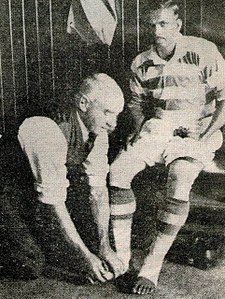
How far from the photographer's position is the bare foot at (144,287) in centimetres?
196

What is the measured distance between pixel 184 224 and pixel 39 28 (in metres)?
0.80

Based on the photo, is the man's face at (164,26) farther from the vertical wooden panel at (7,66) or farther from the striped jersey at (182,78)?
the vertical wooden panel at (7,66)

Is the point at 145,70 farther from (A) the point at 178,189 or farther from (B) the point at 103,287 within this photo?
(B) the point at 103,287

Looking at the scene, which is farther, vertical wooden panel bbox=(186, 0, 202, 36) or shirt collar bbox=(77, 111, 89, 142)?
shirt collar bbox=(77, 111, 89, 142)

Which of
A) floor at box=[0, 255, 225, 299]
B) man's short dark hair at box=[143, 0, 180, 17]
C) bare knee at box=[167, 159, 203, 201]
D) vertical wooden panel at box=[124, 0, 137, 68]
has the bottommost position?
floor at box=[0, 255, 225, 299]

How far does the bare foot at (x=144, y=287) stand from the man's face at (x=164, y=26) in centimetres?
77

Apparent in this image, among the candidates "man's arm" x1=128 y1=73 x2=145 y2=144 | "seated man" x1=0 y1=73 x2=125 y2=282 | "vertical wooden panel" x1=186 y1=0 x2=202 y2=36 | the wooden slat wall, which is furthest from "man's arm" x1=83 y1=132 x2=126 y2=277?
"vertical wooden panel" x1=186 y1=0 x2=202 y2=36

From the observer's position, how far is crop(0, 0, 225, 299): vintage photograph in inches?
75.2

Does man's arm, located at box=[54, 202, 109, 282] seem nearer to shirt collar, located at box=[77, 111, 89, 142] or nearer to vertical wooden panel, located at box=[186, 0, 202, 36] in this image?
shirt collar, located at box=[77, 111, 89, 142]

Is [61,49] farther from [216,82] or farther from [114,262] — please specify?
[114,262]

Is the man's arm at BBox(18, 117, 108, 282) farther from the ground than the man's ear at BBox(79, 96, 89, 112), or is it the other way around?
the man's ear at BBox(79, 96, 89, 112)

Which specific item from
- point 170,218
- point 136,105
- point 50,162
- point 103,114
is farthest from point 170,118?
point 50,162

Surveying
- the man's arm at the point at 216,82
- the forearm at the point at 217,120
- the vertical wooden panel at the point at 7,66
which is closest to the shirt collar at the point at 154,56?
the man's arm at the point at 216,82

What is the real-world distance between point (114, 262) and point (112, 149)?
382mm
